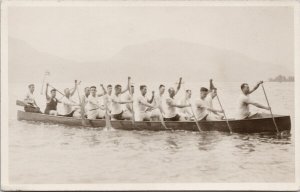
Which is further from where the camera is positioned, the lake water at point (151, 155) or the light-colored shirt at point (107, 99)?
the light-colored shirt at point (107, 99)

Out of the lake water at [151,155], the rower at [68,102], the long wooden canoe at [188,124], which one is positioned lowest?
the lake water at [151,155]

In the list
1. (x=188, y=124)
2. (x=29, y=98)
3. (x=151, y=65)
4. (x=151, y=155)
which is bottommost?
(x=151, y=155)

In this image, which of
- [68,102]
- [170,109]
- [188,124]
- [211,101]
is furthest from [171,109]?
[68,102]

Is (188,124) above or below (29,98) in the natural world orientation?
below

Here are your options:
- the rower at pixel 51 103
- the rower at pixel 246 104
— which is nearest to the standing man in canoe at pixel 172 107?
the rower at pixel 246 104

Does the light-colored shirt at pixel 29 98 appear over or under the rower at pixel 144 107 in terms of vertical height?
over

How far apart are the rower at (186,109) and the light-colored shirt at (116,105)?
16.0 inches

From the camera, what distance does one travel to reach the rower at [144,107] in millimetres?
3410

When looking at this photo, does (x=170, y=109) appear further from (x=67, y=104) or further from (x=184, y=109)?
(x=67, y=104)

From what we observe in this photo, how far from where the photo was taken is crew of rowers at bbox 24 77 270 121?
3.38 metres

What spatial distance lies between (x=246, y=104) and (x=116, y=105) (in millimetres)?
875

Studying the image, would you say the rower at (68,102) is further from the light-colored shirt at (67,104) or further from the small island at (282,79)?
the small island at (282,79)

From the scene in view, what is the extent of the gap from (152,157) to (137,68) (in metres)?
0.60

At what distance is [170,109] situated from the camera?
3.44 metres
